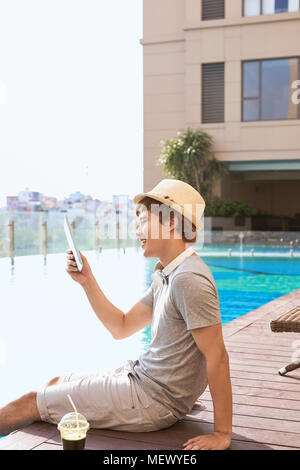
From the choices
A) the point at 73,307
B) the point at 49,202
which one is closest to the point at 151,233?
the point at 73,307

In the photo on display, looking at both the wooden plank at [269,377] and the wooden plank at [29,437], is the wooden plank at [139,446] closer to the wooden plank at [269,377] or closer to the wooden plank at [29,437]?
the wooden plank at [29,437]

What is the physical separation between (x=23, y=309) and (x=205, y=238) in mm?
10132

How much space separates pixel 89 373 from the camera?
215 centimetres

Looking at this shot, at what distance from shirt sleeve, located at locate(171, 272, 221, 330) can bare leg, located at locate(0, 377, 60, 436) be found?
0.69m

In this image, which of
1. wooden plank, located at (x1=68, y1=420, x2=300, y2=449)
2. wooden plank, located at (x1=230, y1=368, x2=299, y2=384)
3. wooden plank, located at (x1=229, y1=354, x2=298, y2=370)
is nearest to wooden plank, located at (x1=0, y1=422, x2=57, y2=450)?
wooden plank, located at (x1=68, y1=420, x2=300, y2=449)

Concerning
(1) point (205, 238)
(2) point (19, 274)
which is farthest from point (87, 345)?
(1) point (205, 238)

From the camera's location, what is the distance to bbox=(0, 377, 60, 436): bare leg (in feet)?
6.55

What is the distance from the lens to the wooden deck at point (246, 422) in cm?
193

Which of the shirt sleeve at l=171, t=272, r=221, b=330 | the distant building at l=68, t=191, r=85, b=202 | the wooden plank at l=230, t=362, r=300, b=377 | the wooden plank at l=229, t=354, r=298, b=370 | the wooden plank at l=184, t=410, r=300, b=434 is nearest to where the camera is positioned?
the shirt sleeve at l=171, t=272, r=221, b=330

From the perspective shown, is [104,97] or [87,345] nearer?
[87,345]

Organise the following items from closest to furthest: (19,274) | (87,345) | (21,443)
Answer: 1. (21,443)
2. (87,345)
3. (19,274)

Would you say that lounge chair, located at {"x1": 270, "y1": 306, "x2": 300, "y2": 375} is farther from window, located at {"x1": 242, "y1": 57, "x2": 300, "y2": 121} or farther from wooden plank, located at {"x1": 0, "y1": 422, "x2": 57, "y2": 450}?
window, located at {"x1": 242, "y1": 57, "x2": 300, "y2": 121}

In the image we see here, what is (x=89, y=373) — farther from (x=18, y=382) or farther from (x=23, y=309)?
(x=23, y=309)

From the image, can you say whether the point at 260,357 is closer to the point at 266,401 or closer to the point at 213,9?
the point at 266,401
